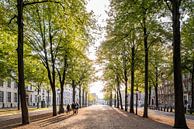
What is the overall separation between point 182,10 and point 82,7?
269 inches

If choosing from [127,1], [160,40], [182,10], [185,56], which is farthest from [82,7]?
[185,56]

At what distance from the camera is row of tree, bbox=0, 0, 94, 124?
2366cm

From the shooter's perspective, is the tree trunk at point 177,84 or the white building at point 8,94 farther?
the white building at point 8,94

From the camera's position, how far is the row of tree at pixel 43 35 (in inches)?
931

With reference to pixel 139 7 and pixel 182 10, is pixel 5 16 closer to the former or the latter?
pixel 139 7

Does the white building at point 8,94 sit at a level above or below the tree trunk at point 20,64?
below

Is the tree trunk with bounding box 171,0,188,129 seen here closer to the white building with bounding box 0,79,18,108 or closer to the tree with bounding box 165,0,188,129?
the tree with bounding box 165,0,188,129

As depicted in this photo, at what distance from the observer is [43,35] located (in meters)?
38.1

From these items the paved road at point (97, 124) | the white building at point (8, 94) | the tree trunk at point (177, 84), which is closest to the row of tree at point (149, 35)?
the tree trunk at point (177, 84)

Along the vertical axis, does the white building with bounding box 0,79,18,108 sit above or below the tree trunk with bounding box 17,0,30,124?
below

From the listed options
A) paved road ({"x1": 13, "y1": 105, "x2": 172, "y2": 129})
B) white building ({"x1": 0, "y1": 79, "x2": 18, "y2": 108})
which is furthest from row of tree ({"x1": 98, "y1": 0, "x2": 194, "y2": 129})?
white building ({"x1": 0, "y1": 79, "x2": 18, "y2": 108})

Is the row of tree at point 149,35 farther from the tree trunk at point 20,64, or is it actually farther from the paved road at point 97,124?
the tree trunk at point 20,64

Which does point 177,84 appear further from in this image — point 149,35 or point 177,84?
point 149,35

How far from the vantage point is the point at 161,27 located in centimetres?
3209
